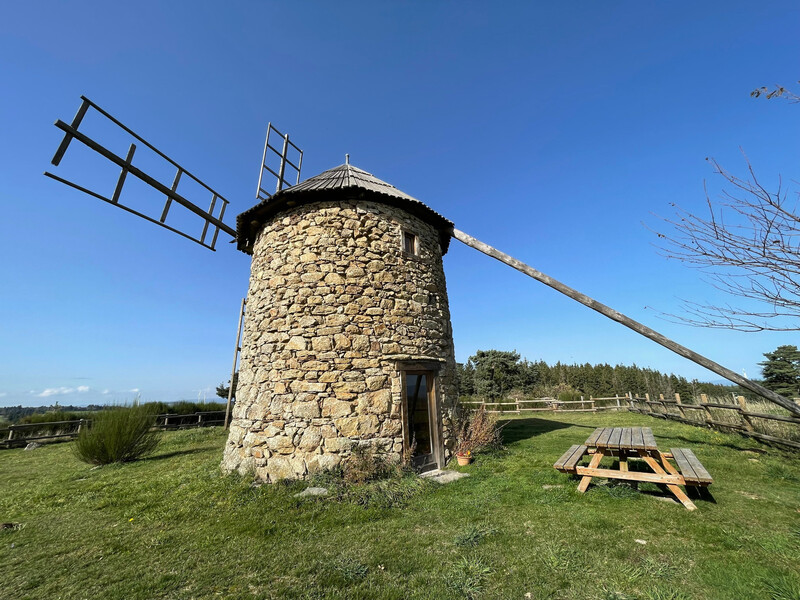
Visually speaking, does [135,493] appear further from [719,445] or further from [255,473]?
[719,445]

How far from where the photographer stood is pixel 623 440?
16.5 feet

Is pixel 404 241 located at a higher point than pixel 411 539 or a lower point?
higher

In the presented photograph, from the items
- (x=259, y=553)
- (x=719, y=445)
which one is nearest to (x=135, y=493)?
(x=259, y=553)

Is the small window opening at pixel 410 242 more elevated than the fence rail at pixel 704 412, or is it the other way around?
the small window opening at pixel 410 242

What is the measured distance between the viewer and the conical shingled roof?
7.39 meters

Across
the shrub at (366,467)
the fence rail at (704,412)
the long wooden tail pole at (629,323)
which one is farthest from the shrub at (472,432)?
the long wooden tail pole at (629,323)

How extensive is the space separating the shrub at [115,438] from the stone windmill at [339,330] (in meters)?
4.24

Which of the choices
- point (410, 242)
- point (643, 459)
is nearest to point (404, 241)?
point (410, 242)

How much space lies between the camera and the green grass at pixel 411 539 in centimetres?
302

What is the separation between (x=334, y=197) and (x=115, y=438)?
8.92 metres

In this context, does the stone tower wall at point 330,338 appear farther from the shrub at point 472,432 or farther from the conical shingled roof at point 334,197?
the shrub at point 472,432

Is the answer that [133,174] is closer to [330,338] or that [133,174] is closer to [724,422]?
[330,338]

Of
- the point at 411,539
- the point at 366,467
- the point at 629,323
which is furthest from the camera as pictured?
the point at 629,323

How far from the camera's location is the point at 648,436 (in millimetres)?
5406
